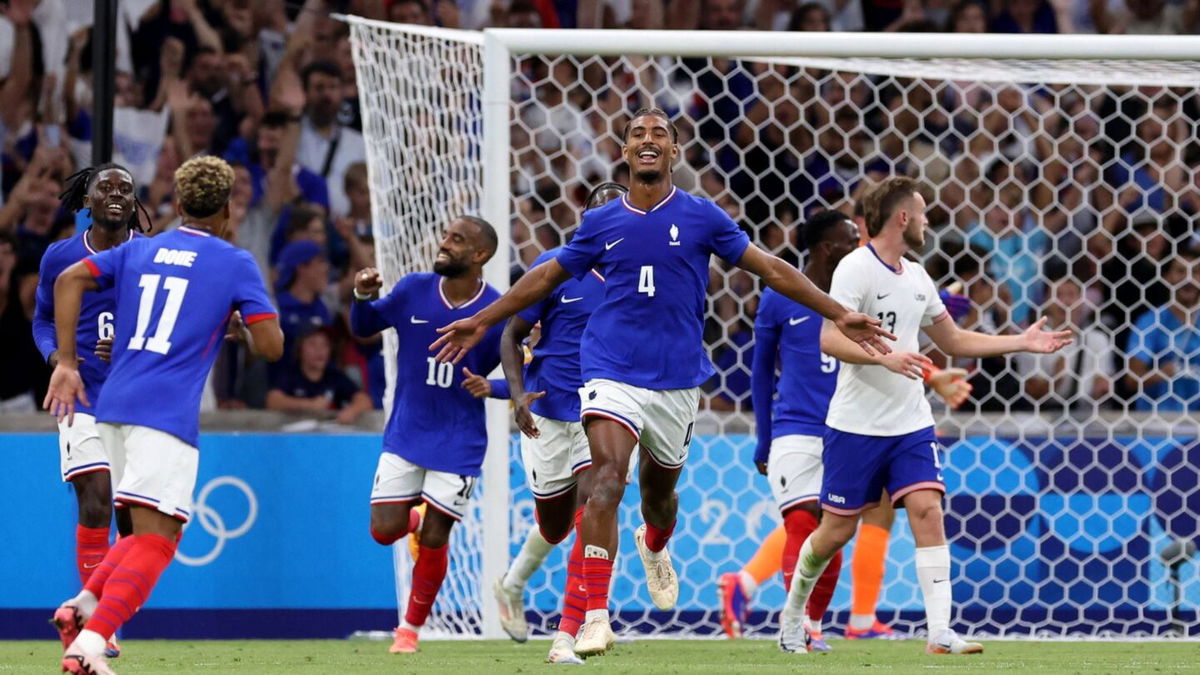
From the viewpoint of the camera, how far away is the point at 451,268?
8.27m

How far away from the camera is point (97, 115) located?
9.39 m

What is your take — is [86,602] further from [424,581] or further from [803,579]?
[803,579]

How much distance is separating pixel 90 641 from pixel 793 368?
13.5 ft

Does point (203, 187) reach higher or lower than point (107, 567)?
higher

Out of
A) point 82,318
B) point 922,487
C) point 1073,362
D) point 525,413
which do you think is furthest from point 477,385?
point 1073,362

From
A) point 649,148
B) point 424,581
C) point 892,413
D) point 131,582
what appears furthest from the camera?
point 424,581

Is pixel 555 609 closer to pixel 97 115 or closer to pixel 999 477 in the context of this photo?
pixel 999 477

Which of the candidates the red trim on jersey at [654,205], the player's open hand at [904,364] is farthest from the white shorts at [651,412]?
the player's open hand at [904,364]

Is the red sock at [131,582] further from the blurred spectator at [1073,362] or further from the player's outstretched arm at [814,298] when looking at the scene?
the blurred spectator at [1073,362]

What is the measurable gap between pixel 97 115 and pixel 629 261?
394cm

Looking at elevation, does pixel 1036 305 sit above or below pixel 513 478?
above

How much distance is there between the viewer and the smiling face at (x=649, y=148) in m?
6.65

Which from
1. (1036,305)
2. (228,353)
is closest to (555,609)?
(228,353)

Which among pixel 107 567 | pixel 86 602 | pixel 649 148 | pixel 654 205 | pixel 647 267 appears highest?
pixel 649 148
